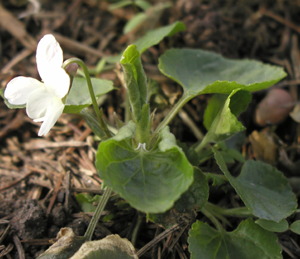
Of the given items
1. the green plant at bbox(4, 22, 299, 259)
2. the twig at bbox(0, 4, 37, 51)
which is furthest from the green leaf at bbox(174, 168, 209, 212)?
the twig at bbox(0, 4, 37, 51)

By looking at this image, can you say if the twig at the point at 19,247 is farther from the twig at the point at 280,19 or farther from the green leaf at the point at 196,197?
the twig at the point at 280,19

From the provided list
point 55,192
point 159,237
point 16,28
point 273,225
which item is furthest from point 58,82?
point 16,28

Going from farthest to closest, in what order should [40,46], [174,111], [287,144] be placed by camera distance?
[287,144], [174,111], [40,46]

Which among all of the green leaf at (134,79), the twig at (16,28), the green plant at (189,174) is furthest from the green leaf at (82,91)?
the twig at (16,28)

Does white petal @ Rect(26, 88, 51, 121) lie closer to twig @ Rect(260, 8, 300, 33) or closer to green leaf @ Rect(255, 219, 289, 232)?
green leaf @ Rect(255, 219, 289, 232)

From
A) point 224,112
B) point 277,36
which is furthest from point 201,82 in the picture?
point 277,36

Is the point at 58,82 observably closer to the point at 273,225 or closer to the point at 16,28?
→ the point at 273,225

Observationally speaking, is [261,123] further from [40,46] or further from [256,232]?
[40,46]
